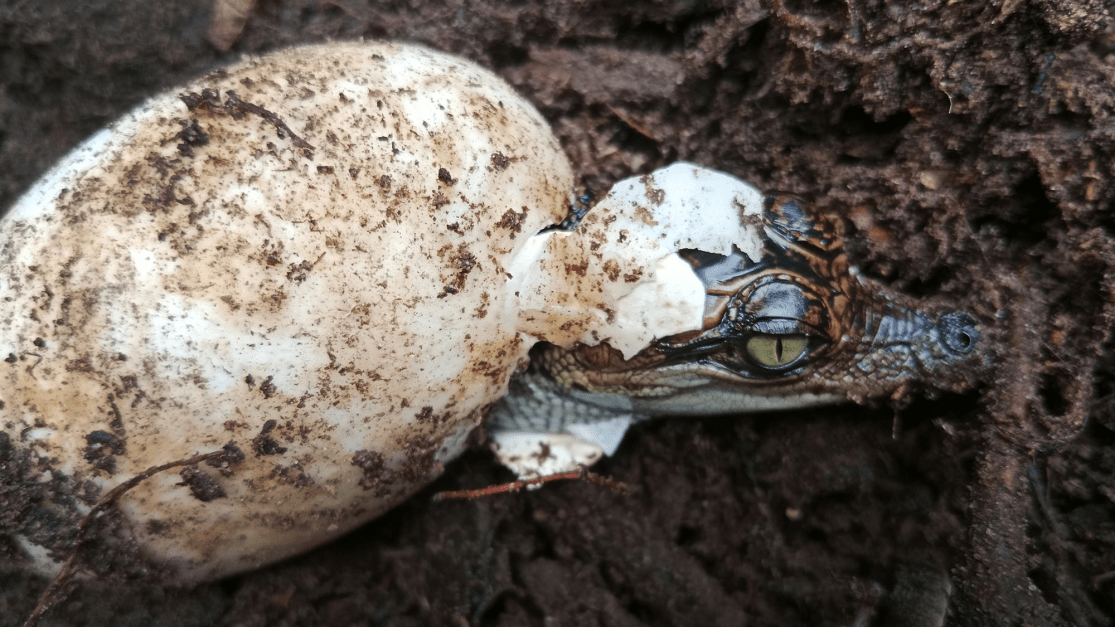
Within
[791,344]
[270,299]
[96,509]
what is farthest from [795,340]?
[96,509]

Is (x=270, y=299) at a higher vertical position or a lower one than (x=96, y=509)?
higher

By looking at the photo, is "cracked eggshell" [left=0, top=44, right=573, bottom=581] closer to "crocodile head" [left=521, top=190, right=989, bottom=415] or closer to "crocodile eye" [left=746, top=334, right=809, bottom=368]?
"crocodile head" [left=521, top=190, right=989, bottom=415]

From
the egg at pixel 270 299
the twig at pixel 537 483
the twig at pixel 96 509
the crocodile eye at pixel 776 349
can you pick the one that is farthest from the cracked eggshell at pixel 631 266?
the twig at pixel 96 509

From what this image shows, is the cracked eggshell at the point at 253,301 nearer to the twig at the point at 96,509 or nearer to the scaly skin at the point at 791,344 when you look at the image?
the twig at the point at 96,509

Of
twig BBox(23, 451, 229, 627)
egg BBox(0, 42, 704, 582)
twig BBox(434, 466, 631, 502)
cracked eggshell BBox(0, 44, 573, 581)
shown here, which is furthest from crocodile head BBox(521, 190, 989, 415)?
Answer: twig BBox(23, 451, 229, 627)

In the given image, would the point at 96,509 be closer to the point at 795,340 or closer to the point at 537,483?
the point at 537,483
